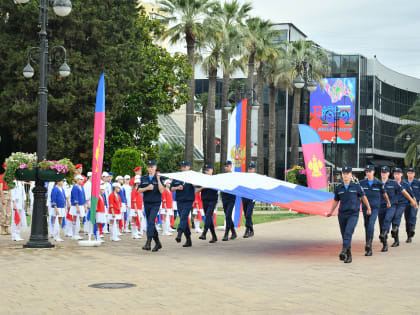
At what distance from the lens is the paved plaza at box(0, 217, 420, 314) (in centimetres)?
811

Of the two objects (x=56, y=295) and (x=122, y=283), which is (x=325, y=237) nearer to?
(x=122, y=283)

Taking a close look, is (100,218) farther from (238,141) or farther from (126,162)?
(126,162)

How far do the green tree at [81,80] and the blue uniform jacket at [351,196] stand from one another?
21618 mm

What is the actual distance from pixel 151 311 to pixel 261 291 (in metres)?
2.11

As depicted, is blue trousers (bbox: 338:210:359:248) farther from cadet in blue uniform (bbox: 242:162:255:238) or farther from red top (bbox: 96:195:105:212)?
red top (bbox: 96:195:105:212)

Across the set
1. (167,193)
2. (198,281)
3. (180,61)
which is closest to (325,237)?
(167,193)

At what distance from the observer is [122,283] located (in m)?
9.91

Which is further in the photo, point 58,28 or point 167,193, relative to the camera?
point 58,28

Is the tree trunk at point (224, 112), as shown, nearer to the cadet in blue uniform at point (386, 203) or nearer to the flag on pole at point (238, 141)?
the flag on pole at point (238, 141)

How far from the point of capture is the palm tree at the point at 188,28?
40625mm

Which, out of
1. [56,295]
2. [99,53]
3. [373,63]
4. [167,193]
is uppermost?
[373,63]

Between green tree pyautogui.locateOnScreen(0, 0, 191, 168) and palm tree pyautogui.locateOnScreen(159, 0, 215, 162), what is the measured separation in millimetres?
3249

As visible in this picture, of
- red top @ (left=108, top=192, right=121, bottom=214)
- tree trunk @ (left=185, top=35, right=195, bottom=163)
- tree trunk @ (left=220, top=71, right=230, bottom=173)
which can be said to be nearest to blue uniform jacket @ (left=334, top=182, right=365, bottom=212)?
red top @ (left=108, top=192, right=121, bottom=214)

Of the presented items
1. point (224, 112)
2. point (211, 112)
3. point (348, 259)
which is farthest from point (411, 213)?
point (224, 112)
